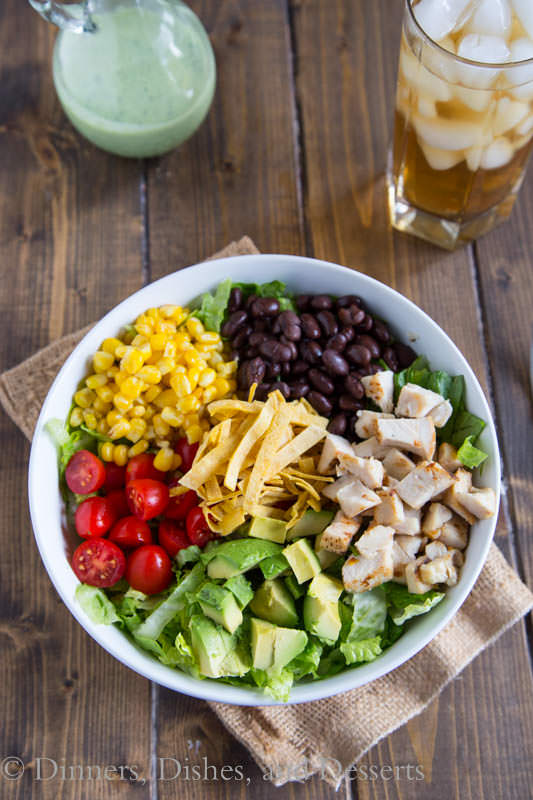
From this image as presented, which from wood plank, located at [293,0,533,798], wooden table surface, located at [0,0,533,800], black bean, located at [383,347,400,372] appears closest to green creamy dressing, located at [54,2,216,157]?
wooden table surface, located at [0,0,533,800]

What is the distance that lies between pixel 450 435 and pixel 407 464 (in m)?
0.20

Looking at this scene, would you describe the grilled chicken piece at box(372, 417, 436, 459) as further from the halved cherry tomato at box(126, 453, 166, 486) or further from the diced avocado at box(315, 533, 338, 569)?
the halved cherry tomato at box(126, 453, 166, 486)

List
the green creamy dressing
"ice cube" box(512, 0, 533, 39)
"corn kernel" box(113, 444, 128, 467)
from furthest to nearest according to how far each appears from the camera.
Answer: the green creamy dressing
"corn kernel" box(113, 444, 128, 467)
"ice cube" box(512, 0, 533, 39)

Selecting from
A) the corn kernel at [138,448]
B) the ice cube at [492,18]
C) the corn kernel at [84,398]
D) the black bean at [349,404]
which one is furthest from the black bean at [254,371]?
the ice cube at [492,18]

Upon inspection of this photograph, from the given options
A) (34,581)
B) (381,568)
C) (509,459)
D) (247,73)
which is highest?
(247,73)

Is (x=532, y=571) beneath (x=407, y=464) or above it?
beneath

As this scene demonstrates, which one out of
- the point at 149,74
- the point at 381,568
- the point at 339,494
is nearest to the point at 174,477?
the point at 339,494

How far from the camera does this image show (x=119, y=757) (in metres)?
2.30

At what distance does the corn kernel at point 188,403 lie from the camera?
2233 millimetres

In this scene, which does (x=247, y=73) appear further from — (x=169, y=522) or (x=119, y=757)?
(x=119, y=757)

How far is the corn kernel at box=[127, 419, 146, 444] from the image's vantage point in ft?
7.45

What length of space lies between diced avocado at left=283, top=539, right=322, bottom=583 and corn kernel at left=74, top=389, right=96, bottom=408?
720 millimetres

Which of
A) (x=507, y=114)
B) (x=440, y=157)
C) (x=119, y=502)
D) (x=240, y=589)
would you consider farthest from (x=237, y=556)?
(x=507, y=114)

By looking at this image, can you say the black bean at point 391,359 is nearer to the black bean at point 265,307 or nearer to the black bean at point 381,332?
the black bean at point 381,332
